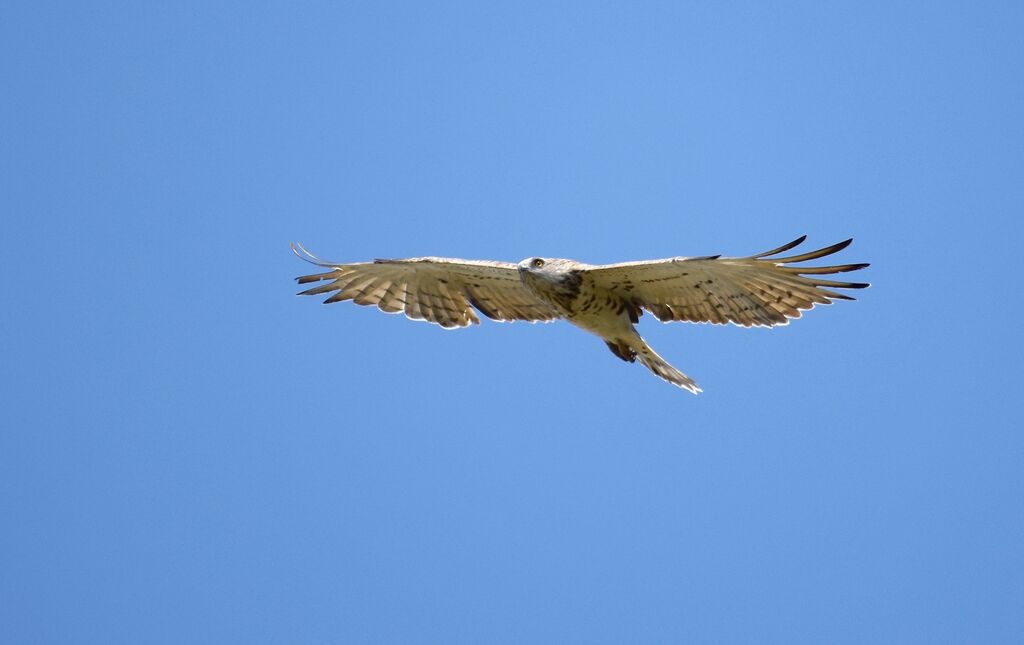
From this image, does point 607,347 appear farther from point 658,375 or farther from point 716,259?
point 716,259

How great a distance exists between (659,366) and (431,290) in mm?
2526

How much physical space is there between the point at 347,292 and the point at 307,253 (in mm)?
671

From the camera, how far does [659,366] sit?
12195 millimetres

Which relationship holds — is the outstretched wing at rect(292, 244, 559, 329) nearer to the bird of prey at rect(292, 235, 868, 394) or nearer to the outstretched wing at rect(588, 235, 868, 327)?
the bird of prey at rect(292, 235, 868, 394)

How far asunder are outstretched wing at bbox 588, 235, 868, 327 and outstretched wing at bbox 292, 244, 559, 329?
3.99 ft

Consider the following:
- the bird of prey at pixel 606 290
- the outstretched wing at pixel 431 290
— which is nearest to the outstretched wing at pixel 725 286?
the bird of prey at pixel 606 290

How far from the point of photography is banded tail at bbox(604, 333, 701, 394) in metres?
12.1

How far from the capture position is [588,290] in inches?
456

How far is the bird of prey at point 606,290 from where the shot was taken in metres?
11.0

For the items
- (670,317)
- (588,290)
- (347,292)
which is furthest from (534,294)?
(347,292)

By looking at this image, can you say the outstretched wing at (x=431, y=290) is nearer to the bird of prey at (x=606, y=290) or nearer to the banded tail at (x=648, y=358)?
the bird of prey at (x=606, y=290)

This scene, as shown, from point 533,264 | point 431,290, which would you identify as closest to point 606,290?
point 533,264

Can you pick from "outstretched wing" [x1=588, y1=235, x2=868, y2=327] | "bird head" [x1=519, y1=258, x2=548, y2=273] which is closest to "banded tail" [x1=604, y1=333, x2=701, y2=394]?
"outstretched wing" [x1=588, y1=235, x2=868, y2=327]

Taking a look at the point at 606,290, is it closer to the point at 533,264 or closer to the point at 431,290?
the point at 533,264
